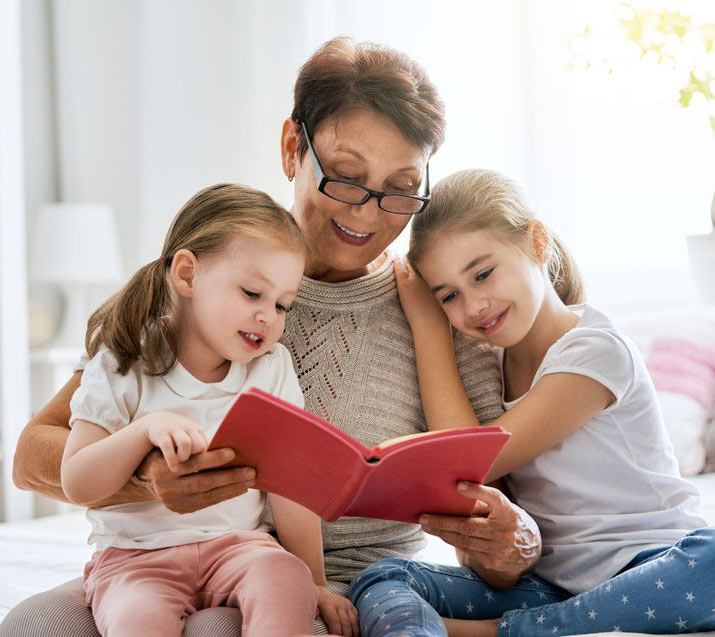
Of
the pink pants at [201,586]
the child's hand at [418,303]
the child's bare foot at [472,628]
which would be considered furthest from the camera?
the child's hand at [418,303]

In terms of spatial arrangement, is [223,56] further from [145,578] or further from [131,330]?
[145,578]

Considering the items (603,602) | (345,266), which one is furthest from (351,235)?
(603,602)

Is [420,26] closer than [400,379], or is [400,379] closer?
[400,379]

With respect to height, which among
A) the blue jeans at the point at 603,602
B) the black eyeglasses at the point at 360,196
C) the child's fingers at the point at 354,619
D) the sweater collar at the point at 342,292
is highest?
the black eyeglasses at the point at 360,196

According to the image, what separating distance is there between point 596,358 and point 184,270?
0.66 meters

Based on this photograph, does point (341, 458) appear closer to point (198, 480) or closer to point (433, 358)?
point (198, 480)

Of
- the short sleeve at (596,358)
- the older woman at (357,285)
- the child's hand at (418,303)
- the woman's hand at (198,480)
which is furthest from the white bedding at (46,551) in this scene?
the woman's hand at (198,480)

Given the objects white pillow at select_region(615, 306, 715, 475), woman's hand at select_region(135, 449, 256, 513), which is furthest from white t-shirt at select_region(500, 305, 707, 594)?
white pillow at select_region(615, 306, 715, 475)

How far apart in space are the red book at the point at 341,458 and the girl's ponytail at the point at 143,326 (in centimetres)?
36

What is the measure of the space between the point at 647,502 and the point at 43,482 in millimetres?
957

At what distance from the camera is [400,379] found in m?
1.75

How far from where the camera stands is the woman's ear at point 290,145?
1747 millimetres

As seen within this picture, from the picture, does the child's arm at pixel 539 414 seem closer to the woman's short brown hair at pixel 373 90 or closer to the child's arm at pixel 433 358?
the child's arm at pixel 433 358

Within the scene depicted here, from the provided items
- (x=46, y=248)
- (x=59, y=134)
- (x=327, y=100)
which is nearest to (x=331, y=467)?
(x=327, y=100)
